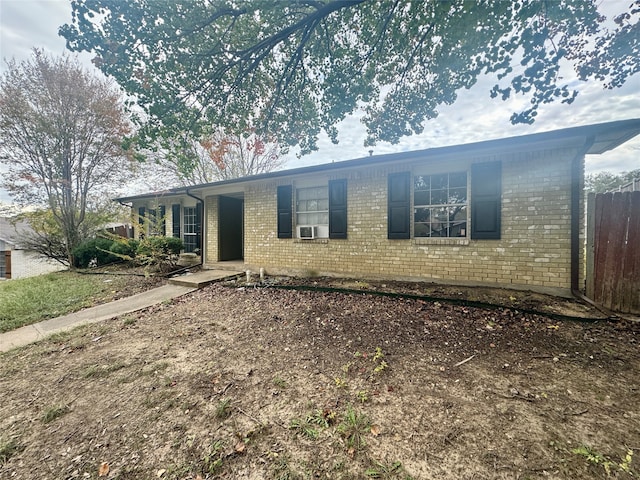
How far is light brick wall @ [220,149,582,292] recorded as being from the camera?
4.67 metres

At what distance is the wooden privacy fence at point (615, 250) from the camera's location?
11.8 feet

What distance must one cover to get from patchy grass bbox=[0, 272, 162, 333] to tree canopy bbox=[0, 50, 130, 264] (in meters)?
3.43

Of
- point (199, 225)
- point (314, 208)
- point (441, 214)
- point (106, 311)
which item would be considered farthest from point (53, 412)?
point (199, 225)

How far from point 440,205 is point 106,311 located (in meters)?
7.29

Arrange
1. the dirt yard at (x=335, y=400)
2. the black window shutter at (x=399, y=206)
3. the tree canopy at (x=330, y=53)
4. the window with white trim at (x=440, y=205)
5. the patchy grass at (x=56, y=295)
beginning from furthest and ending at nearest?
the black window shutter at (x=399, y=206)
the window with white trim at (x=440, y=205)
the patchy grass at (x=56, y=295)
the tree canopy at (x=330, y=53)
the dirt yard at (x=335, y=400)

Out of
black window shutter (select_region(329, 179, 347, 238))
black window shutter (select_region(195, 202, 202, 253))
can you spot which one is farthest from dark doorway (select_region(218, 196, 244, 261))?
black window shutter (select_region(329, 179, 347, 238))

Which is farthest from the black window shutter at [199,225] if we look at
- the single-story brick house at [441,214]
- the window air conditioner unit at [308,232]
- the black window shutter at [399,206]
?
the black window shutter at [399,206]

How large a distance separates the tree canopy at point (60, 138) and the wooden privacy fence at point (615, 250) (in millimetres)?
13218

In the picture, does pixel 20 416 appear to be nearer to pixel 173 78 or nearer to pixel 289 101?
pixel 173 78

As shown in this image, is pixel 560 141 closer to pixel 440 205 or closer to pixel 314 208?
pixel 440 205

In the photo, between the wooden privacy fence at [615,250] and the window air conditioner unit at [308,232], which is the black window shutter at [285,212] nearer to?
the window air conditioner unit at [308,232]

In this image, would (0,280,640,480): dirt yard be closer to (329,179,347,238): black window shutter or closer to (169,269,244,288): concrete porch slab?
(169,269,244,288): concrete porch slab

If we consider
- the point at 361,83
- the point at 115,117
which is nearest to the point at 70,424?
the point at 361,83

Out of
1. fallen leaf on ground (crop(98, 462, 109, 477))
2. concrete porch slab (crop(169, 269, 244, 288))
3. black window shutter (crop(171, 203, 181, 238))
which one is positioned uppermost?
black window shutter (crop(171, 203, 181, 238))
